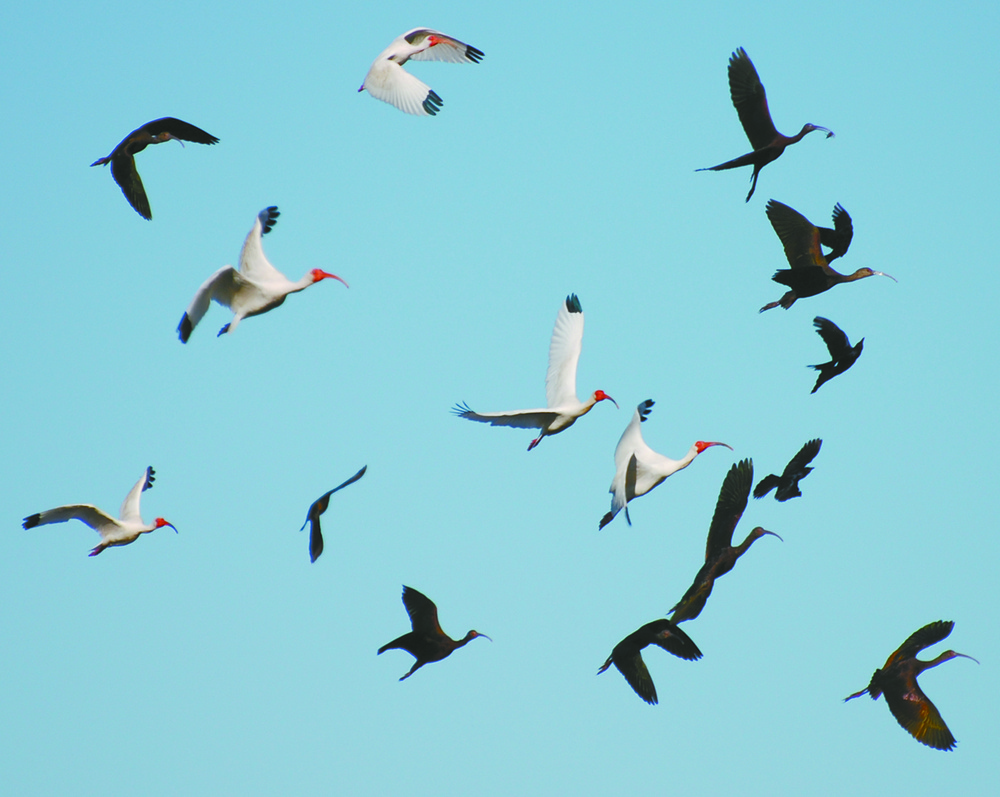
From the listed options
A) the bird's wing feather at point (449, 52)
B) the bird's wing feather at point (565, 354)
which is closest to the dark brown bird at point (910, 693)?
the bird's wing feather at point (565, 354)

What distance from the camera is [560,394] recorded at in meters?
18.5

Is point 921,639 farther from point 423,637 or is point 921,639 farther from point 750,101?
point 750,101

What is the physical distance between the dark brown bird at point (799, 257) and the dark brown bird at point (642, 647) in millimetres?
3946

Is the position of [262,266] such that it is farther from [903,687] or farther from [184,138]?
[903,687]

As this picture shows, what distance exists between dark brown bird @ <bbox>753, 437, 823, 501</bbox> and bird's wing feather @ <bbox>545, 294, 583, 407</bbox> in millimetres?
3144

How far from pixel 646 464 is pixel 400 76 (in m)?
6.61

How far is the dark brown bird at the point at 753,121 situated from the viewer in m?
15.4

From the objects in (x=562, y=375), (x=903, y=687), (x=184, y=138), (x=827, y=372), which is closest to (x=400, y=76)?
(x=184, y=138)

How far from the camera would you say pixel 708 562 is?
15539 mm

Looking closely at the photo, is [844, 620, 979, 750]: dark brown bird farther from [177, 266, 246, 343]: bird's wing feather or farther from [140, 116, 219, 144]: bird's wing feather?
[140, 116, 219, 144]: bird's wing feather

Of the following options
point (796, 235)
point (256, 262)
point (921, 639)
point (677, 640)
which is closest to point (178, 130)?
point (256, 262)

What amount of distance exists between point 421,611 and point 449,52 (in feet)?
30.5

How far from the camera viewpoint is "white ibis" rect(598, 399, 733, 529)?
53.5 ft

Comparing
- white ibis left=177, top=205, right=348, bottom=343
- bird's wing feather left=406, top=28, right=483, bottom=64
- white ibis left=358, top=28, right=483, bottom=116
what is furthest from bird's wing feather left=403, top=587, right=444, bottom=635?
bird's wing feather left=406, top=28, right=483, bottom=64
